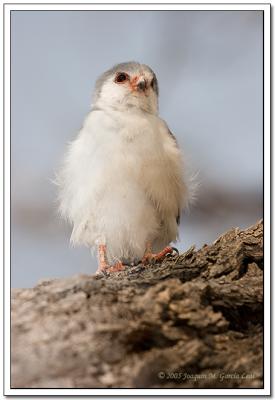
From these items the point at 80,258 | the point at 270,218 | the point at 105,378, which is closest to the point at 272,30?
the point at 270,218

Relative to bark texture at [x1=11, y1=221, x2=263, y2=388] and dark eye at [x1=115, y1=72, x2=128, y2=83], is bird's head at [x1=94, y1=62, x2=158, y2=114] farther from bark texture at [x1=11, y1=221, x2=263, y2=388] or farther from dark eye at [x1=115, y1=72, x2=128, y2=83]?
bark texture at [x1=11, y1=221, x2=263, y2=388]

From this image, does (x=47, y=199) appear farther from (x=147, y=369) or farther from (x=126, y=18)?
(x=147, y=369)

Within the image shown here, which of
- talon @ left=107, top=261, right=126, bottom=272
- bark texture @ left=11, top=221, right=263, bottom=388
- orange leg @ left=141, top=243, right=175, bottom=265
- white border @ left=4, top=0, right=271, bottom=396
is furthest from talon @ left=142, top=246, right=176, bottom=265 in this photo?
bark texture @ left=11, top=221, right=263, bottom=388

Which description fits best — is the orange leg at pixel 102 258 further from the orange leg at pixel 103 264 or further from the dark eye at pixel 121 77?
the dark eye at pixel 121 77

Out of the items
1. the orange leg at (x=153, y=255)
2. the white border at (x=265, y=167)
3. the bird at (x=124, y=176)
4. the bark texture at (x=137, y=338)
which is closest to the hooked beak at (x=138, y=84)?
the bird at (x=124, y=176)

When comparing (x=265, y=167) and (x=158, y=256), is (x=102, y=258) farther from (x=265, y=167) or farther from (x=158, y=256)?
(x=265, y=167)

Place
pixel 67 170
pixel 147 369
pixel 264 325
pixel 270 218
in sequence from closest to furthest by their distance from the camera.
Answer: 1. pixel 147 369
2. pixel 264 325
3. pixel 270 218
4. pixel 67 170
